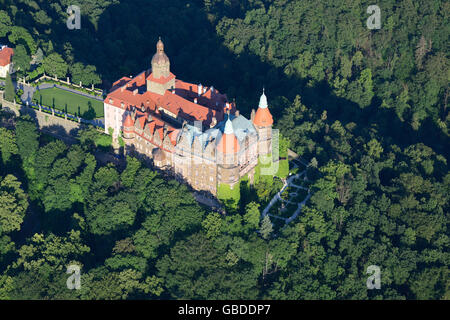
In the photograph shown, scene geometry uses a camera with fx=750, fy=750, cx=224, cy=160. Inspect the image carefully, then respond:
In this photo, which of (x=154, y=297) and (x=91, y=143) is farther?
(x=91, y=143)

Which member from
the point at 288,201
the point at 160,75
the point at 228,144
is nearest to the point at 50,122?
the point at 160,75

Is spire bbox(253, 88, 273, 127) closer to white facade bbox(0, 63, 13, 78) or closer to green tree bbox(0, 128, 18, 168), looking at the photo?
green tree bbox(0, 128, 18, 168)

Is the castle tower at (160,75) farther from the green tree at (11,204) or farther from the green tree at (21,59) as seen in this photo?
the green tree at (21,59)

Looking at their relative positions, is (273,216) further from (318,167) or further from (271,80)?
(271,80)

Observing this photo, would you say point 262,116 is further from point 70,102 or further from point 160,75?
point 70,102
